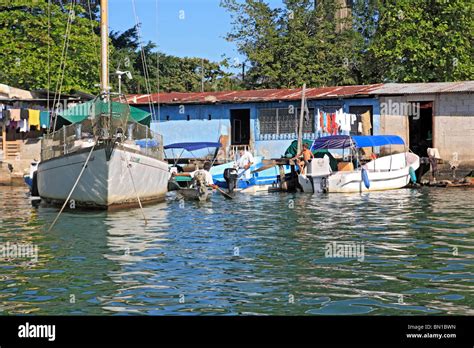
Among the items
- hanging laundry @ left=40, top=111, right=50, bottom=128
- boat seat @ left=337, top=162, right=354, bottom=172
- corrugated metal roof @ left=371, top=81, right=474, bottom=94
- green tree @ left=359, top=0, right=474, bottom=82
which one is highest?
green tree @ left=359, top=0, right=474, bottom=82

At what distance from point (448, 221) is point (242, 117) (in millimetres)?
22395

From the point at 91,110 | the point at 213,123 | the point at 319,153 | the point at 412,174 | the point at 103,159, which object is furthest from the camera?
the point at 213,123

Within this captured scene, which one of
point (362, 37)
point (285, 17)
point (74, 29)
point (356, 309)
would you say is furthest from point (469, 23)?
point (356, 309)

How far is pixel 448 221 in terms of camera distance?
1722 centimetres

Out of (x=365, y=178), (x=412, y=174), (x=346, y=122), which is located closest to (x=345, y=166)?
(x=365, y=178)

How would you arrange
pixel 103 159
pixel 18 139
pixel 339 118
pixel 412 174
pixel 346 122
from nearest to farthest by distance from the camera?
pixel 103 159 < pixel 412 174 < pixel 339 118 < pixel 346 122 < pixel 18 139

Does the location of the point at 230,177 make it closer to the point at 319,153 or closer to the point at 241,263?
the point at 319,153

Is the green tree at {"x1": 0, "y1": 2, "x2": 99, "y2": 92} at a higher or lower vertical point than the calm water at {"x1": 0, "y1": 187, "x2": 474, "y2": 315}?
higher

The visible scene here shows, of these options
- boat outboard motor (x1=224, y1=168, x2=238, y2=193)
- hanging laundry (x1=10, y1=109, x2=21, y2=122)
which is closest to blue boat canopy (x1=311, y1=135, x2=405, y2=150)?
boat outboard motor (x1=224, y1=168, x2=238, y2=193)

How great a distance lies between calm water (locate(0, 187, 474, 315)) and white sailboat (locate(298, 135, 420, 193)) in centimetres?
679

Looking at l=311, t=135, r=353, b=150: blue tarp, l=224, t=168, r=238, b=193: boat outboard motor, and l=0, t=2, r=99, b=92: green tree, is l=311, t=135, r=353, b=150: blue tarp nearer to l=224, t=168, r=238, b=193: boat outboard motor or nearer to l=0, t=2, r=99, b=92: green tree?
l=224, t=168, r=238, b=193: boat outboard motor

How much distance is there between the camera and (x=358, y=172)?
2711 cm

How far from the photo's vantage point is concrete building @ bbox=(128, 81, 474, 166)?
105ft

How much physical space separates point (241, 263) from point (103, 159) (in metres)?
8.58
